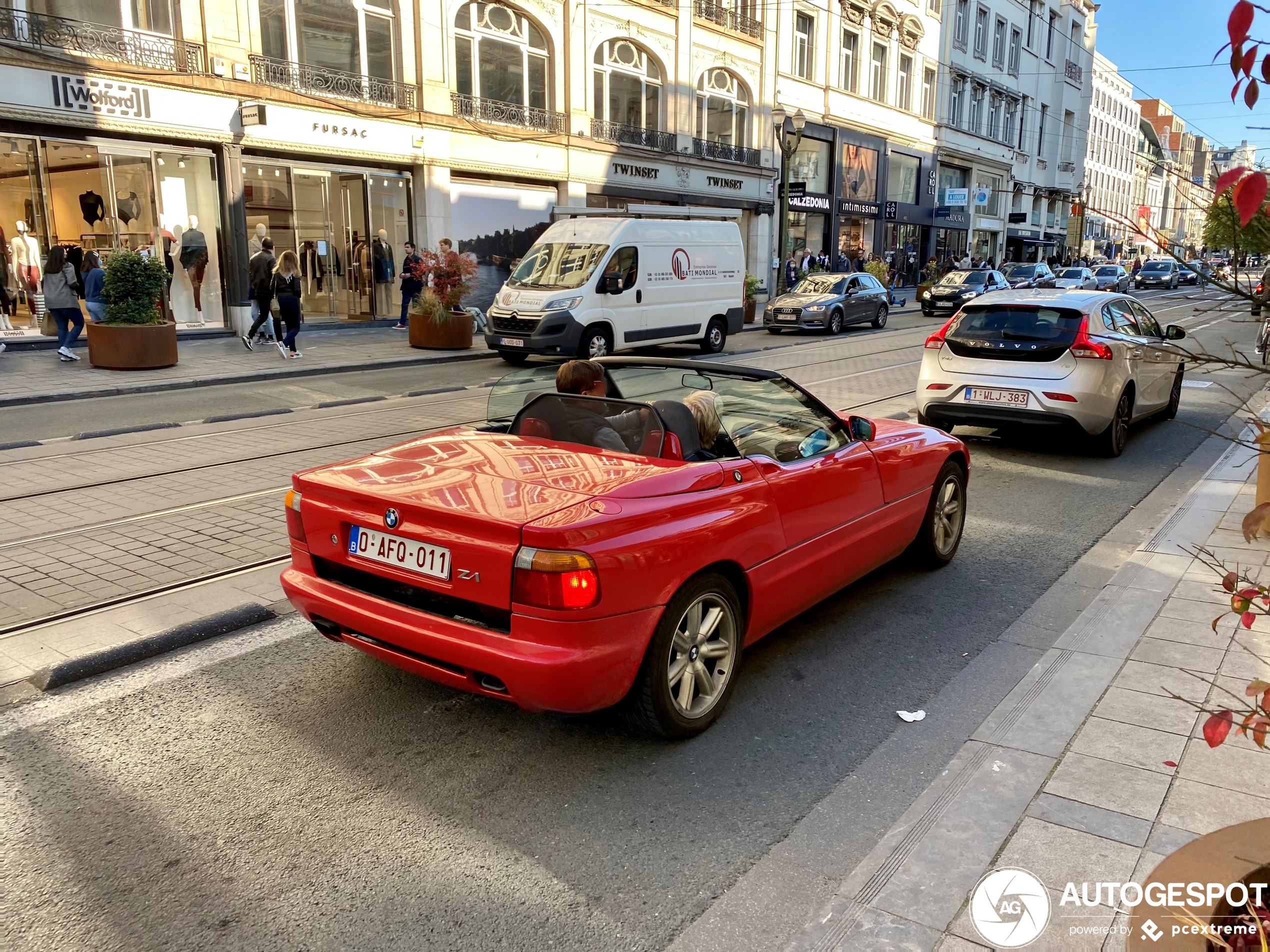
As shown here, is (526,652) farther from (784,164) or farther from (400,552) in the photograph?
(784,164)

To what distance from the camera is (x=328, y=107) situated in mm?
21250

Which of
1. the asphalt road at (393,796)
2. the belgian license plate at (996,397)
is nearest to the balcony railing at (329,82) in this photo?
the belgian license plate at (996,397)

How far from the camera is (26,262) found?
57.5 ft

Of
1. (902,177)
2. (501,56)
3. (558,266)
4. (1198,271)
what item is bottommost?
(1198,271)

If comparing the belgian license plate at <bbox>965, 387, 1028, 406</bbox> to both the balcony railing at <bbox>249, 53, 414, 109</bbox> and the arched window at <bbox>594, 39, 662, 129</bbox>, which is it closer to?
the balcony railing at <bbox>249, 53, 414, 109</bbox>

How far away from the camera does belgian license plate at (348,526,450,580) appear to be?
3549 millimetres

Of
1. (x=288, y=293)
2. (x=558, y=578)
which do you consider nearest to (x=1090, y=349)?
(x=558, y=578)

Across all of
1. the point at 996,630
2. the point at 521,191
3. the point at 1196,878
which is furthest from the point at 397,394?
the point at 521,191

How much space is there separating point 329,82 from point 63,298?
28.1ft

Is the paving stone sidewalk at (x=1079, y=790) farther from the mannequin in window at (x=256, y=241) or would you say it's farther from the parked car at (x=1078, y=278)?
the parked car at (x=1078, y=278)

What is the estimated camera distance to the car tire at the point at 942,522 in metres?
5.88

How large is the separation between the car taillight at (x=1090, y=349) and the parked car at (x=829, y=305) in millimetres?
15189

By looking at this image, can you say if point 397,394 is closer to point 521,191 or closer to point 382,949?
point 382,949

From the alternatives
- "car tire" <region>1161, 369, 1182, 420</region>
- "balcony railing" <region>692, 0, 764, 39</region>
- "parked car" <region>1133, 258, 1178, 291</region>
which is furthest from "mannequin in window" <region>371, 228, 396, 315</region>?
"parked car" <region>1133, 258, 1178, 291</region>
